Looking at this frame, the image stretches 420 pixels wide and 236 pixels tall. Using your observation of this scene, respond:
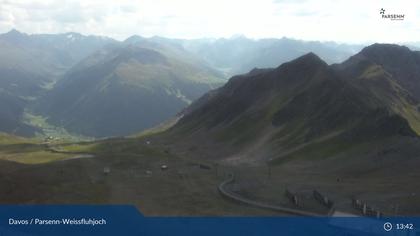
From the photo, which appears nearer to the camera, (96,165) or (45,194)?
(45,194)

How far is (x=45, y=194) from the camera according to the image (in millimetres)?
118250

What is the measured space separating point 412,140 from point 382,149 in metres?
9.14

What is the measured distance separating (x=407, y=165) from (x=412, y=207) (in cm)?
4552

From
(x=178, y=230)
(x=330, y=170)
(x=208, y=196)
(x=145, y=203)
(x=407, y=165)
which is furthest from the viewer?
(x=330, y=170)

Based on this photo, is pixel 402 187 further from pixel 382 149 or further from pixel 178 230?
pixel 178 230

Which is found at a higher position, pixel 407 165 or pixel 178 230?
pixel 407 165

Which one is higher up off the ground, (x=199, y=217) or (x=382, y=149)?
(x=382, y=149)

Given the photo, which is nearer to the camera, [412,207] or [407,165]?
[412,207]

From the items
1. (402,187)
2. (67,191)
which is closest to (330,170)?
(402,187)

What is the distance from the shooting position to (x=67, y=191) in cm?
12250

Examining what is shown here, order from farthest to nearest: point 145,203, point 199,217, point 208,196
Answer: point 208,196 < point 145,203 < point 199,217

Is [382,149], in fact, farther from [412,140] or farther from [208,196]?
[208,196]

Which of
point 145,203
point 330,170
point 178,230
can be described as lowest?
point 178,230

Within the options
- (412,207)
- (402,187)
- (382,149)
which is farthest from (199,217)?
(382,149)
